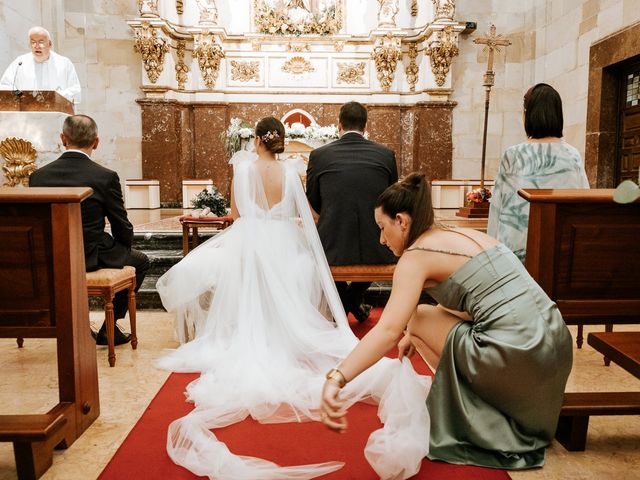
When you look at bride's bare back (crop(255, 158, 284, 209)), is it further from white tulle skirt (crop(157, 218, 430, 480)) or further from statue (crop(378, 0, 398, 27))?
statue (crop(378, 0, 398, 27))

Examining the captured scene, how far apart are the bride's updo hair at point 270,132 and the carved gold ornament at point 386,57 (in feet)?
24.0

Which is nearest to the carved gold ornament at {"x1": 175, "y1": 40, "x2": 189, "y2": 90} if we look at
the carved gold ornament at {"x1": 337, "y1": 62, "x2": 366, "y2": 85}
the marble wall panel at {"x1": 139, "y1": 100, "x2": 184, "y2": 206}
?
the marble wall panel at {"x1": 139, "y1": 100, "x2": 184, "y2": 206}

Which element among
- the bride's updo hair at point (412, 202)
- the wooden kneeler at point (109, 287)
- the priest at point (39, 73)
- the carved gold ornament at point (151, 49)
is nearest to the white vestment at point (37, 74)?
the priest at point (39, 73)

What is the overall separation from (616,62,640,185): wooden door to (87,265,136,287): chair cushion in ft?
21.8

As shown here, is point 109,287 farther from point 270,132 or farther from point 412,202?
point 412,202

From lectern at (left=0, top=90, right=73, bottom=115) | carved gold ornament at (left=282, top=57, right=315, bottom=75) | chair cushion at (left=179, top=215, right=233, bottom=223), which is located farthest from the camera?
carved gold ornament at (left=282, top=57, right=315, bottom=75)

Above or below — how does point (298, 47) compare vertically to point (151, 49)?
above

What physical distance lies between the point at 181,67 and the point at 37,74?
→ 3.72 m

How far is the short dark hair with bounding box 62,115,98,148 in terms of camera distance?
3.46 meters

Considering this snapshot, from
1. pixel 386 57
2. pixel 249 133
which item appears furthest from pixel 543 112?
pixel 386 57

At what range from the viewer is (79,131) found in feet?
11.4

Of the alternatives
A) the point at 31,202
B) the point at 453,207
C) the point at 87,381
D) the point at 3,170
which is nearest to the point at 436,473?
the point at 87,381

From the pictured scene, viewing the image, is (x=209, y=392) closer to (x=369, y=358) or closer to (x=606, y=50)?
(x=369, y=358)

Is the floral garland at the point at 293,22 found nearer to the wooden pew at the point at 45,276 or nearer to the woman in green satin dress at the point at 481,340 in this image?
the wooden pew at the point at 45,276
